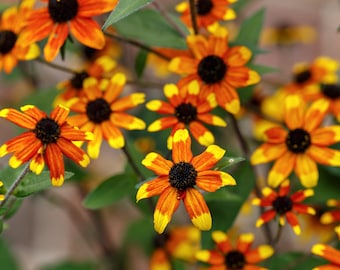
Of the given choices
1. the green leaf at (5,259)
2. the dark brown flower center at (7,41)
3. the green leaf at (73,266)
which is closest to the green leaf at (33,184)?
the dark brown flower center at (7,41)

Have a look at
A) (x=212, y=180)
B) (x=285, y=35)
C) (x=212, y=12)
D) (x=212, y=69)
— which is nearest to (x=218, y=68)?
(x=212, y=69)

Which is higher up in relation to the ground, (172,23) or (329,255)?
(172,23)

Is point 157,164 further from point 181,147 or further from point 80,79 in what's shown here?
point 80,79

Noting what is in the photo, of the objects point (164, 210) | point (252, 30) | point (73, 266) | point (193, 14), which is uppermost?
point (252, 30)

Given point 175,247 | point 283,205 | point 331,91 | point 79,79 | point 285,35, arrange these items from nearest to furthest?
point 283,205 → point 79,79 → point 331,91 → point 175,247 → point 285,35

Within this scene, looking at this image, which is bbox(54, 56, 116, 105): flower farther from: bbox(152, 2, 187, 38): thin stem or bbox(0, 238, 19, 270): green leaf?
bbox(0, 238, 19, 270): green leaf

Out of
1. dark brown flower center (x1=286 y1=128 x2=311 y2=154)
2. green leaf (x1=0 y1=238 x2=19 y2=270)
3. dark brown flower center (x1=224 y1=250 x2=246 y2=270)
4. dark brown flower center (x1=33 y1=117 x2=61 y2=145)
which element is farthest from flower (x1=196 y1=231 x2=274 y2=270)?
green leaf (x1=0 y1=238 x2=19 y2=270)
